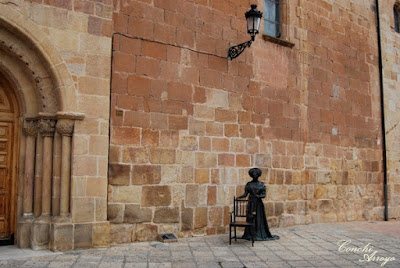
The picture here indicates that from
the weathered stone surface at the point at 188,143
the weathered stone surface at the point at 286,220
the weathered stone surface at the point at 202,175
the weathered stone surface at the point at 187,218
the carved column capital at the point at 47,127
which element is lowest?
the weathered stone surface at the point at 286,220

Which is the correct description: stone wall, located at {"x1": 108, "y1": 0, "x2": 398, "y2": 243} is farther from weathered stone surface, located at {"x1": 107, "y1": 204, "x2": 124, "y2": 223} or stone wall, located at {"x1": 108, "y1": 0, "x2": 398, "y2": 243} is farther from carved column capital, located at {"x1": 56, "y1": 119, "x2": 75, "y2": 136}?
carved column capital, located at {"x1": 56, "y1": 119, "x2": 75, "y2": 136}

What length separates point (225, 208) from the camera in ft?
23.1

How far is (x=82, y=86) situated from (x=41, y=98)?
59 centimetres

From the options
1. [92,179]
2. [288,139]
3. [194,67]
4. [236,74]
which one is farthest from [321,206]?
[92,179]

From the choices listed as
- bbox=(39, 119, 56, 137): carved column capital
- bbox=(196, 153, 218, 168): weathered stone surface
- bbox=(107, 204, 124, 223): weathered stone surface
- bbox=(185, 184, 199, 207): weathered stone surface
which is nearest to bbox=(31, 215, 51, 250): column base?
bbox=(107, 204, 124, 223): weathered stone surface

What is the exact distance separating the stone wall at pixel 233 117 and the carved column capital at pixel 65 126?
694mm

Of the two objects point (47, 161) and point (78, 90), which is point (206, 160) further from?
point (47, 161)

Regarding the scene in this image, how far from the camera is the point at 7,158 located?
18.7ft

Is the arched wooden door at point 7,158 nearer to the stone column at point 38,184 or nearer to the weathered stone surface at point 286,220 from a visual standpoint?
the stone column at point 38,184

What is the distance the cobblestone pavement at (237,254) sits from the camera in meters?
4.84

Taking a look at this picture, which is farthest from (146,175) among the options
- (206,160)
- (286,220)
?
(286,220)

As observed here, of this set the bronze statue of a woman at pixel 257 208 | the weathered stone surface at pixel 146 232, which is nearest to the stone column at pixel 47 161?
the weathered stone surface at pixel 146 232

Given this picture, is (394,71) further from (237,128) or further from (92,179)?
(92,179)

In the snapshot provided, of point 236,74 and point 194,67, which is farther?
point 236,74
